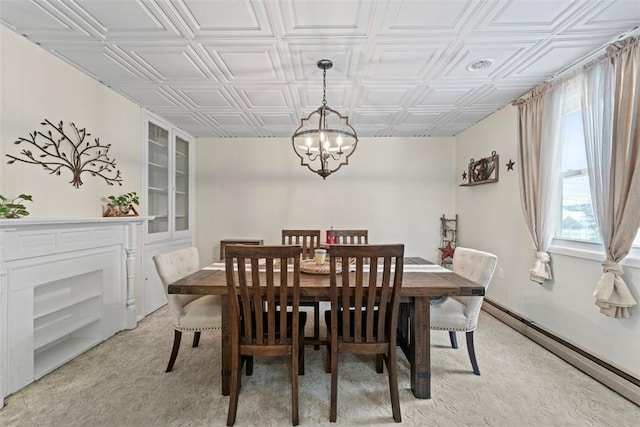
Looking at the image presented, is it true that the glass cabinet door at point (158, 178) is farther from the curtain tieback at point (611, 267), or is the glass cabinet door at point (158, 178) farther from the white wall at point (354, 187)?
the curtain tieback at point (611, 267)

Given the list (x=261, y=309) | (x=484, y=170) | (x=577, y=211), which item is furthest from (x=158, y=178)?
(x=577, y=211)

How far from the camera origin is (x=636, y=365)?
1.93m

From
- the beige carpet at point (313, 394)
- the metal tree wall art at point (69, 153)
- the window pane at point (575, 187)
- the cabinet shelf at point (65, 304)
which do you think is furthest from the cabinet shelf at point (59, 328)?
the window pane at point (575, 187)

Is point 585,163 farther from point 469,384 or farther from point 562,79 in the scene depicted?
point 469,384

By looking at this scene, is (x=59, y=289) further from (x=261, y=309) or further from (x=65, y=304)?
(x=261, y=309)

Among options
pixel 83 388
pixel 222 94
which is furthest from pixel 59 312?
pixel 222 94

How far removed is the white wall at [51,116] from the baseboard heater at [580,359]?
4.41 meters

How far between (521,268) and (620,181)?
1.38 metres

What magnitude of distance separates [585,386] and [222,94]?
3955 mm

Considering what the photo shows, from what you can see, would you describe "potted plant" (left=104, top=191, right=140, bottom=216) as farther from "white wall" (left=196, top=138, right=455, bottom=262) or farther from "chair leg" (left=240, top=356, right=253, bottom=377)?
"chair leg" (left=240, top=356, right=253, bottom=377)

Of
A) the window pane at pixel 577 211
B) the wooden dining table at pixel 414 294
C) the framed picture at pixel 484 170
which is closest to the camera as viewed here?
the wooden dining table at pixel 414 294

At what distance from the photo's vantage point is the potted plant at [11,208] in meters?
1.86

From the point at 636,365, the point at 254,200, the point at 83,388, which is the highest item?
the point at 254,200

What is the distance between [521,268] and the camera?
122 inches
